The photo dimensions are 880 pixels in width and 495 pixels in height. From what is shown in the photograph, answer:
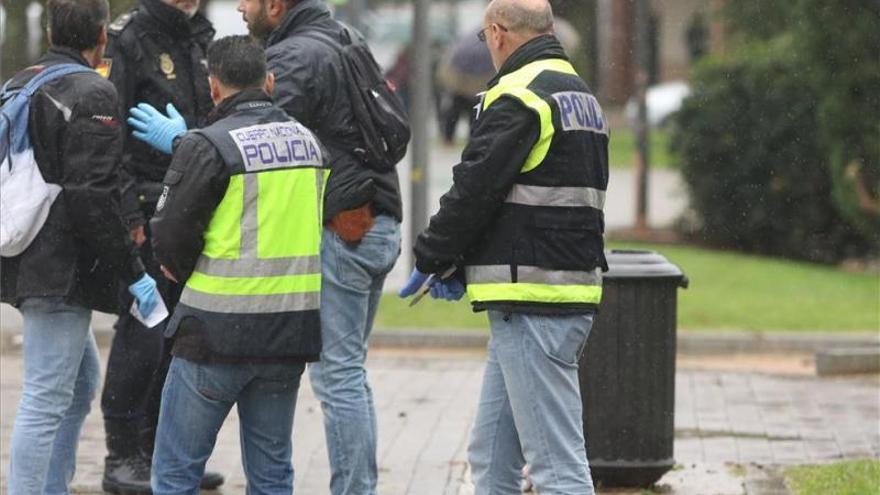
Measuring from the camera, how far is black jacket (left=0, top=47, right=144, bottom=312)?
6.20m

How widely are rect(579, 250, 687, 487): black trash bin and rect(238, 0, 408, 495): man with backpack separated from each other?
124cm

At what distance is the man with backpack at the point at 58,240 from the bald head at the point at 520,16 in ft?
4.55

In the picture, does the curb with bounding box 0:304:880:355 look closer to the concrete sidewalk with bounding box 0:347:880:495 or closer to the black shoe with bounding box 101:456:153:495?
the concrete sidewalk with bounding box 0:347:880:495

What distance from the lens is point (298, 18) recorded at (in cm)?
670

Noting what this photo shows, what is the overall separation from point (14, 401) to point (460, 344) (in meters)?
3.71

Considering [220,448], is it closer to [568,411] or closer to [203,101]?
[203,101]

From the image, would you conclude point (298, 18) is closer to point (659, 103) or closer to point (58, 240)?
point (58, 240)

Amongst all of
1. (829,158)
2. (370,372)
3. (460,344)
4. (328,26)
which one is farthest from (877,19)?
(328,26)

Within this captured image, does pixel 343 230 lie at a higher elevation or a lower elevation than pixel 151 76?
lower

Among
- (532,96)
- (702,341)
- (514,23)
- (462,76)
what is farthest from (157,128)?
(462,76)

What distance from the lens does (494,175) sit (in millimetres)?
5551

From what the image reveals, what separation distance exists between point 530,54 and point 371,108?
100 cm

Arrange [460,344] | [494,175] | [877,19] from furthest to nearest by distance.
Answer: [877,19], [460,344], [494,175]

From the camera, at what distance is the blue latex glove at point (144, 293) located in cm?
638
